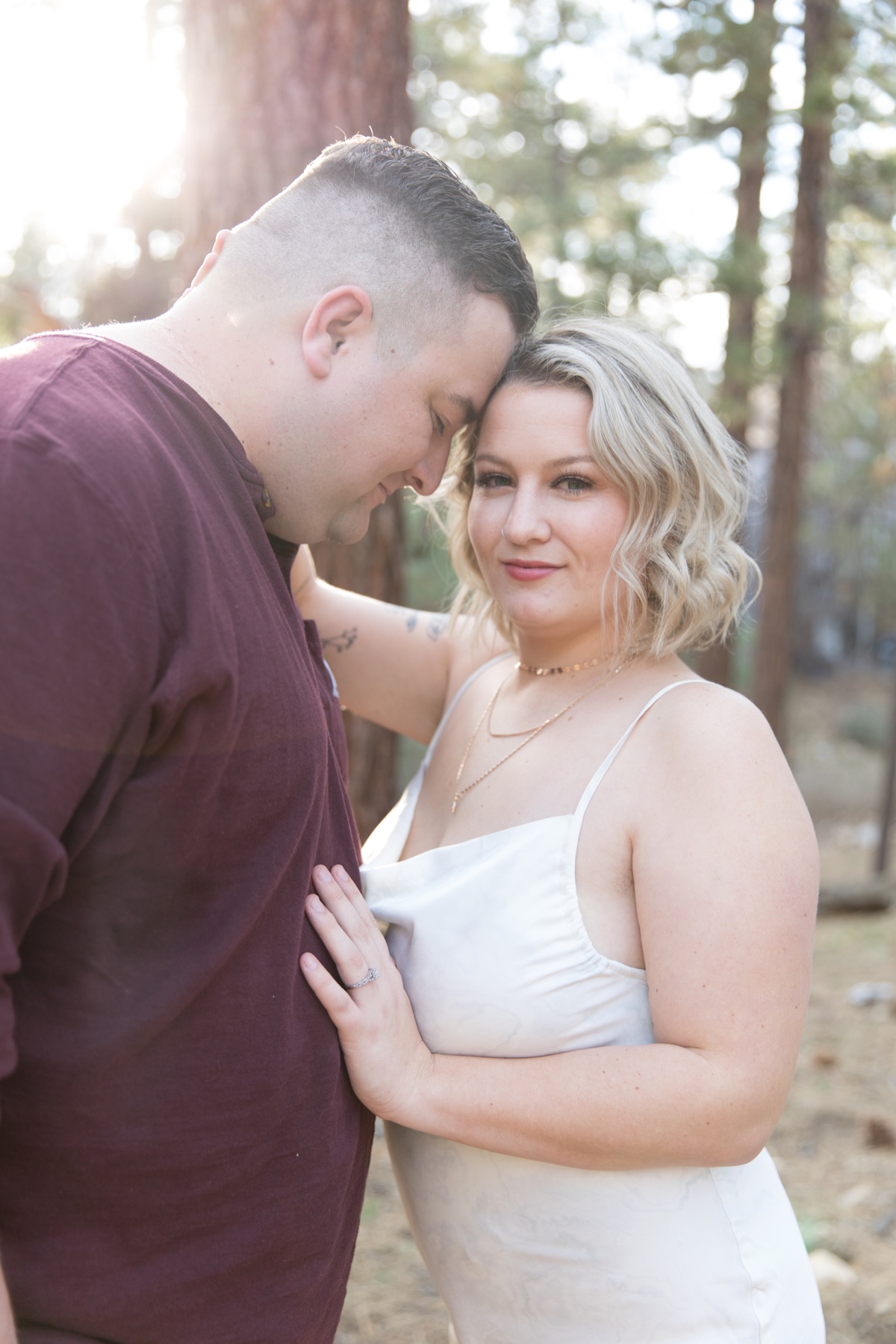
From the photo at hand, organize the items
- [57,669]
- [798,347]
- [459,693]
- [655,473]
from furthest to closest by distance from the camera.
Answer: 1. [798,347]
2. [459,693]
3. [655,473]
4. [57,669]

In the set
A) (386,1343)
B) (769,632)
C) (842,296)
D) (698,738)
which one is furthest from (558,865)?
(842,296)

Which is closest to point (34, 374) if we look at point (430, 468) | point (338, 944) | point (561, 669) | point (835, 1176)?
point (430, 468)

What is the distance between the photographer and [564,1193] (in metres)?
1.77

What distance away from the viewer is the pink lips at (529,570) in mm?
2002

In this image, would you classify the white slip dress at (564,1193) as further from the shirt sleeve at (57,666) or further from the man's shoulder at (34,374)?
the man's shoulder at (34,374)

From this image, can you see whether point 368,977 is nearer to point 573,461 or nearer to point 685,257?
point 573,461

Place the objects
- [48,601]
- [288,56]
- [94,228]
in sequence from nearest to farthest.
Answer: [48,601] → [288,56] → [94,228]

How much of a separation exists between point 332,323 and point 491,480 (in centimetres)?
60

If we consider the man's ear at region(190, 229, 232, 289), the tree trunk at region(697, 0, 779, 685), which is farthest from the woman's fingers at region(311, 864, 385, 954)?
the tree trunk at region(697, 0, 779, 685)

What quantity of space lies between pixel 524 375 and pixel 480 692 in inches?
27.1

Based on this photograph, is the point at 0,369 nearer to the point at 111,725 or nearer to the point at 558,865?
the point at 111,725

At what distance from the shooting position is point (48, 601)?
107 centimetres

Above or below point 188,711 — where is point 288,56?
above

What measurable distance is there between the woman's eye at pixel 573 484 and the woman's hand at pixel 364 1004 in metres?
0.82
